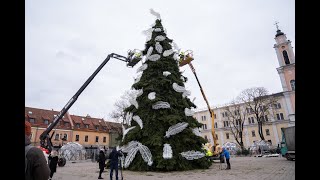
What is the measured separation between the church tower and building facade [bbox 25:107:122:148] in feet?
123

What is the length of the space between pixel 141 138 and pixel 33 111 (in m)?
44.1

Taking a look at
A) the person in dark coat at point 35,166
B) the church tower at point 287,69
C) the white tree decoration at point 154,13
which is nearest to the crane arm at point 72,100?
the white tree decoration at point 154,13

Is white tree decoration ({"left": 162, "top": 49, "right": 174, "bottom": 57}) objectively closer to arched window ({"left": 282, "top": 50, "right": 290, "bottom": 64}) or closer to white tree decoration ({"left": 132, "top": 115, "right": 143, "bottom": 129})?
white tree decoration ({"left": 132, "top": 115, "right": 143, "bottom": 129})

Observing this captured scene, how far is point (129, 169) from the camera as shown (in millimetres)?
13711

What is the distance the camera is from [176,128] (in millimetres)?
12945

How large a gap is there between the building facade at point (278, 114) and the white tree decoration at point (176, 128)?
23.6 metres

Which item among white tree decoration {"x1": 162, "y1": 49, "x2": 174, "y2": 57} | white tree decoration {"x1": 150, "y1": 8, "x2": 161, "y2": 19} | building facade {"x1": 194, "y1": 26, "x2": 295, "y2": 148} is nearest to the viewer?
white tree decoration {"x1": 162, "y1": 49, "x2": 174, "y2": 57}

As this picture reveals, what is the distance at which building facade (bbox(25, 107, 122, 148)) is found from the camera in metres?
44.7

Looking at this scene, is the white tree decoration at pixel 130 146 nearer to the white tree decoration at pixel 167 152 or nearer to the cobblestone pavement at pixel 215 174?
the cobblestone pavement at pixel 215 174

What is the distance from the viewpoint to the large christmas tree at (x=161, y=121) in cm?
1273

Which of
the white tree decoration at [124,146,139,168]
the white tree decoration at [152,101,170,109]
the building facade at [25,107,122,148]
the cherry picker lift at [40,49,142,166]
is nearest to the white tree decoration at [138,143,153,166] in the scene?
the white tree decoration at [124,146,139,168]

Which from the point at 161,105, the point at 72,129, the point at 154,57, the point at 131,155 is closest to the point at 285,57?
the point at 154,57

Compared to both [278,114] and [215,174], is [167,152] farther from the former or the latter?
[278,114]
